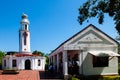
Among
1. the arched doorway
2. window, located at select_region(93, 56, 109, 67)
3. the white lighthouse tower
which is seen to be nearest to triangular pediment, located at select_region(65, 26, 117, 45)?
window, located at select_region(93, 56, 109, 67)

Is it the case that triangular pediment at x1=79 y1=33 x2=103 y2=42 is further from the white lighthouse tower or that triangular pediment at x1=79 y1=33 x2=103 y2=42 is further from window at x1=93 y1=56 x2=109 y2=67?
the white lighthouse tower

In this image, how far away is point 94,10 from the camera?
21.2 metres

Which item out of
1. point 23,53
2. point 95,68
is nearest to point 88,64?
point 95,68

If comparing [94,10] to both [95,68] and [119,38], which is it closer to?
[95,68]

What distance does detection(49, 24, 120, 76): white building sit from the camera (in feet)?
87.0

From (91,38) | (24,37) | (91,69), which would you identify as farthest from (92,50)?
(24,37)

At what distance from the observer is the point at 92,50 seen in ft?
88.5

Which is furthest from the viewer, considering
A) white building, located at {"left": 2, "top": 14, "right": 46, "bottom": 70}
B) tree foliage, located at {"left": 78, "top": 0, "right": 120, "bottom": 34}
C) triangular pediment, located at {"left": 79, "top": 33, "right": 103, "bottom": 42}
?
white building, located at {"left": 2, "top": 14, "right": 46, "bottom": 70}

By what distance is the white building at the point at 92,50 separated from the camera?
2653 cm

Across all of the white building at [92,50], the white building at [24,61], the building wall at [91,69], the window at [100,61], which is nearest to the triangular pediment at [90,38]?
the white building at [92,50]

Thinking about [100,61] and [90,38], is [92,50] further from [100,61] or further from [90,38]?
[100,61]

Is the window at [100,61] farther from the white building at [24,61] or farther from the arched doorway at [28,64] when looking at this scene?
the arched doorway at [28,64]

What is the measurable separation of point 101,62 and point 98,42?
2.09 m

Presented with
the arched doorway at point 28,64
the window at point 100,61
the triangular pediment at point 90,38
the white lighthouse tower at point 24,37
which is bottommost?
the arched doorway at point 28,64
